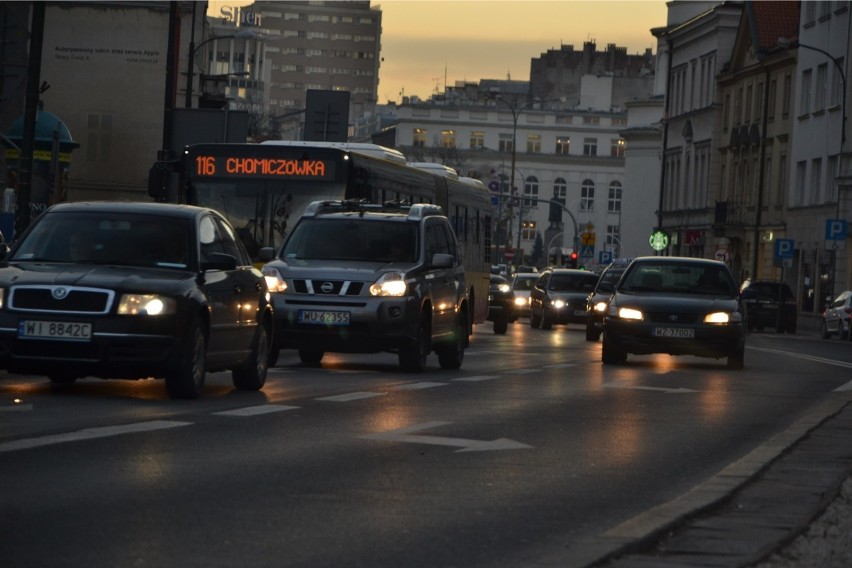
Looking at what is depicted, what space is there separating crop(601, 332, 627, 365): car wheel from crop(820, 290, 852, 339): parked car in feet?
98.2

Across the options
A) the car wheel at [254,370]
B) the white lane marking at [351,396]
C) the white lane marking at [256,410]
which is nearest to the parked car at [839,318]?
the white lane marking at [351,396]

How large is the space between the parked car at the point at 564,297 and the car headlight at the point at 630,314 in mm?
25727

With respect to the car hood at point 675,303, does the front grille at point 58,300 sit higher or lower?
lower

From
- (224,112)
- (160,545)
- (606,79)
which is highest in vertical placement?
(606,79)

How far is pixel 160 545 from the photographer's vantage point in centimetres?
786

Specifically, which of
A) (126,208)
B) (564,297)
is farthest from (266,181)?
(564,297)

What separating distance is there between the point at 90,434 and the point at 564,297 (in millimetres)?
42128

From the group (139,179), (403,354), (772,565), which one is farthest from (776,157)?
(772,565)

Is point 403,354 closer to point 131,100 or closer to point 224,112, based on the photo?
point 224,112

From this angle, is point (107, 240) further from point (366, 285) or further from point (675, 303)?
point (675, 303)

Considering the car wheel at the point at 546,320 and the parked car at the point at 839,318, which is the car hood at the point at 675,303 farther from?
the parked car at the point at 839,318

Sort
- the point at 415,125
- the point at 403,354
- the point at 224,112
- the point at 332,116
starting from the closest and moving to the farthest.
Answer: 1. the point at 403,354
2. the point at 224,112
3. the point at 332,116
4. the point at 415,125

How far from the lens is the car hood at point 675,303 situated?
2761 centimetres

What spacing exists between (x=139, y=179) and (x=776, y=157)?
2674cm
